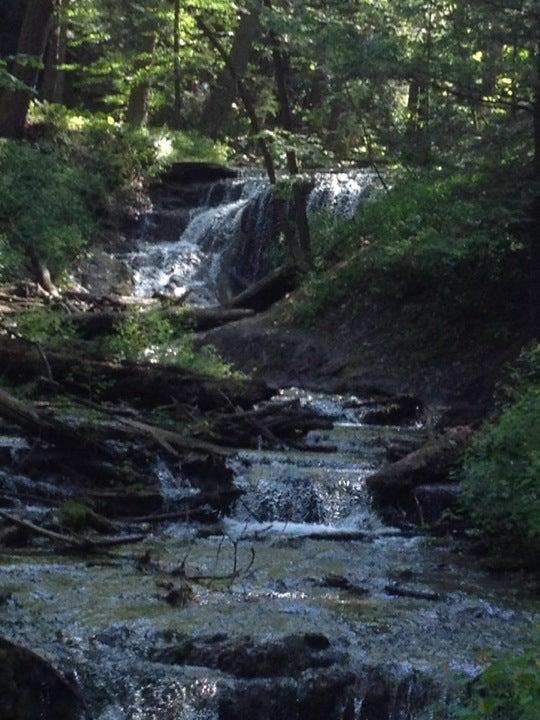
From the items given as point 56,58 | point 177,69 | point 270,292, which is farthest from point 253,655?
point 56,58

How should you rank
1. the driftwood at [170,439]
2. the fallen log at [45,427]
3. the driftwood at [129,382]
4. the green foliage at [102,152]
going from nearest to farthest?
the fallen log at [45,427] → the driftwood at [170,439] → the driftwood at [129,382] → the green foliage at [102,152]

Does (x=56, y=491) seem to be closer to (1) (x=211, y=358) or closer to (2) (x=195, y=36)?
A: (1) (x=211, y=358)

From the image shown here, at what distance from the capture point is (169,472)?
11.7 meters

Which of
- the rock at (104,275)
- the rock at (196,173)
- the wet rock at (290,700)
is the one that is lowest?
the wet rock at (290,700)

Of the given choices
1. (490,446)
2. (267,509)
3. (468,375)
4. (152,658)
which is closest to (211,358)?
(468,375)

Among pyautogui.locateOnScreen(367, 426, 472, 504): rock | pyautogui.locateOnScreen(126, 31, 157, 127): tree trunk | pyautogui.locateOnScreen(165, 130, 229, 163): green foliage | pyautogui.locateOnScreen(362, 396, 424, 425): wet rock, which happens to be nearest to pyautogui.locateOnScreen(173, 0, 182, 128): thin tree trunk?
pyautogui.locateOnScreen(126, 31, 157, 127): tree trunk

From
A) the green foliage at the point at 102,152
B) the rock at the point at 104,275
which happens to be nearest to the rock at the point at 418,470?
the rock at the point at 104,275

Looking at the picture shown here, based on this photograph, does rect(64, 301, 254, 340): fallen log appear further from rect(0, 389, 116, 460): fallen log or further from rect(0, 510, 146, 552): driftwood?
rect(0, 510, 146, 552): driftwood

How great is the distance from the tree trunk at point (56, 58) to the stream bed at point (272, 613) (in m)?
20.5

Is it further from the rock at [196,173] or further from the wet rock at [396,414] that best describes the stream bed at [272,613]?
the rock at [196,173]

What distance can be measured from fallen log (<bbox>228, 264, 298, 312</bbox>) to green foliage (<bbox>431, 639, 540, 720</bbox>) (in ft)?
53.7

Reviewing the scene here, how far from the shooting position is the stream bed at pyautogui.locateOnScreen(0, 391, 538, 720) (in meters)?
6.71

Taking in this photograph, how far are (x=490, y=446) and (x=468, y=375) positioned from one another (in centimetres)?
734

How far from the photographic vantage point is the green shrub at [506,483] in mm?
9812
